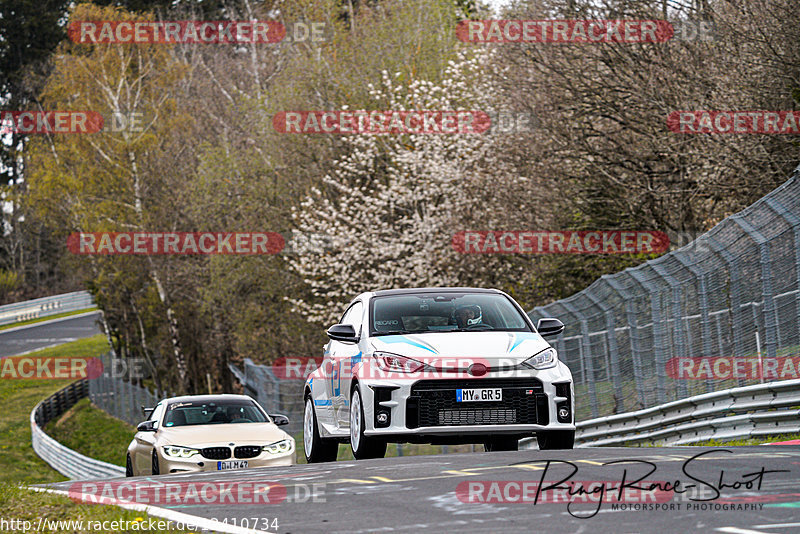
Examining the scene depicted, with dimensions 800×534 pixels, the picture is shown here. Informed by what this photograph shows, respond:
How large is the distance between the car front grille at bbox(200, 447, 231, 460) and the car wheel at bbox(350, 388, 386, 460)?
2.94m

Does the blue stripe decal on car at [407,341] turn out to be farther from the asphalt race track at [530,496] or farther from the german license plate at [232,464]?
the german license plate at [232,464]

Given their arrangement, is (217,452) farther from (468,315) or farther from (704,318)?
(704,318)

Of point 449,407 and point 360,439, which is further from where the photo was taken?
point 360,439

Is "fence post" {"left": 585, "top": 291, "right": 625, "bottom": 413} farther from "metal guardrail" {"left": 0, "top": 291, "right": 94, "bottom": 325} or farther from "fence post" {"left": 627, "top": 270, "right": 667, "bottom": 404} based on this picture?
"metal guardrail" {"left": 0, "top": 291, "right": 94, "bottom": 325}

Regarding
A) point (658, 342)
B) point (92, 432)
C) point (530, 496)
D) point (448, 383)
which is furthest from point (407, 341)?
point (92, 432)

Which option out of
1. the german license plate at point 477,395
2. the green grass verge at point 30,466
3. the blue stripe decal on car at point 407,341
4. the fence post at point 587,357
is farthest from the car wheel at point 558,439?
the fence post at point 587,357

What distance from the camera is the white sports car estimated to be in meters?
11.7

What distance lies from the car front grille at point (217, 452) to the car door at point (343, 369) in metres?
2.12

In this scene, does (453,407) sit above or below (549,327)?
below

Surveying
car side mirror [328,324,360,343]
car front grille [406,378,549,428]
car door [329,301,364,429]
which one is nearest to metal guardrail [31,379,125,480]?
car door [329,301,364,429]

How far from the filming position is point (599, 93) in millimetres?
26656

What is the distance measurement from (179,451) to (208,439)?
1.32ft

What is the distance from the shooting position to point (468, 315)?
1314cm

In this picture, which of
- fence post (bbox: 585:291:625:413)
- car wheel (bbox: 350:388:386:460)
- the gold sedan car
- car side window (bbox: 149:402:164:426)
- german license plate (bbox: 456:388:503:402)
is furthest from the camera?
fence post (bbox: 585:291:625:413)
